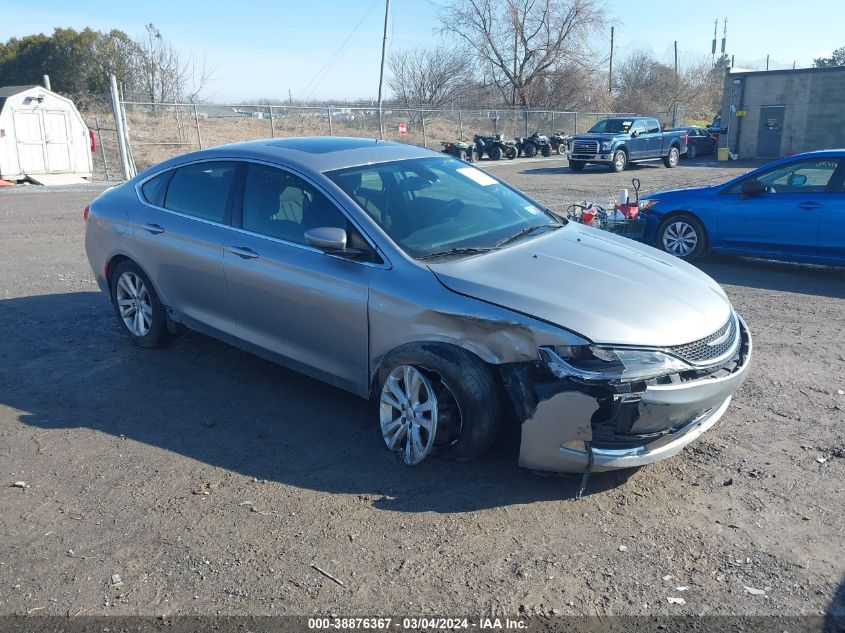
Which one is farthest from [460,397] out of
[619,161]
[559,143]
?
[559,143]

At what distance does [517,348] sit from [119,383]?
10.5ft

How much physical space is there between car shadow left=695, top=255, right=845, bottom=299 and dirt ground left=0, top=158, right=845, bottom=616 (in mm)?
2624

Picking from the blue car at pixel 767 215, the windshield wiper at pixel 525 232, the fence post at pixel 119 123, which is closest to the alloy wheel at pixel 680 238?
the blue car at pixel 767 215

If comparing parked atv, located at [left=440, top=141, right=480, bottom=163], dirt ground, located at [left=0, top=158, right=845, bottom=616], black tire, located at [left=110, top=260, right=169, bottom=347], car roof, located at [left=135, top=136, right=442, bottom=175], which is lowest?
dirt ground, located at [left=0, top=158, right=845, bottom=616]

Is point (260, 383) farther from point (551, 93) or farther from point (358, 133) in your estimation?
point (551, 93)

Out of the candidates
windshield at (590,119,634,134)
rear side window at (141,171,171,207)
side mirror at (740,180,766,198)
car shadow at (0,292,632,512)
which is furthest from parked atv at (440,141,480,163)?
car shadow at (0,292,632,512)

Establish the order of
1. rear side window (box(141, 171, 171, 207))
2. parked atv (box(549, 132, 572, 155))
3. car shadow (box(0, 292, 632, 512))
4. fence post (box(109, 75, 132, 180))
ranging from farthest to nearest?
1. parked atv (box(549, 132, 572, 155))
2. fence post (box(109, 75, 132, 180))
3. rear side window (box(141, 171, 171, 207))
4. car shadow (box(0, 292, 632, 512))

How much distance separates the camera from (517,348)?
376 cm

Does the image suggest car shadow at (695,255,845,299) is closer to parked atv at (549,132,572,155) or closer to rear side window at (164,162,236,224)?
rear side window at (164,162,236,224)

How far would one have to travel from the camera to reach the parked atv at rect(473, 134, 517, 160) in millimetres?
32125

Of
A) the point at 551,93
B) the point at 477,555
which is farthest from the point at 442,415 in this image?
the point at 551,93

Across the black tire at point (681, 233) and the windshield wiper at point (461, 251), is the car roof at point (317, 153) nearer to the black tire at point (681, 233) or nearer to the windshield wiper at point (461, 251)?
the windshield wiper at point (461, 251)

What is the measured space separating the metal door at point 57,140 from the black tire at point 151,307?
1805cm

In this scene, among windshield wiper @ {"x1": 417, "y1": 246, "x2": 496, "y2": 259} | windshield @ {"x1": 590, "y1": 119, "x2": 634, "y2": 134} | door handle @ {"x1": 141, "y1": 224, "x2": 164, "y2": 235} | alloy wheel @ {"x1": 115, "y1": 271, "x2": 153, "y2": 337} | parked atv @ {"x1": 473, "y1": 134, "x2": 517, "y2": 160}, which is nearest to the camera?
windshield wiper @ {"x1": 417, "y1": 246, "x2": 496, "y2": 259}
